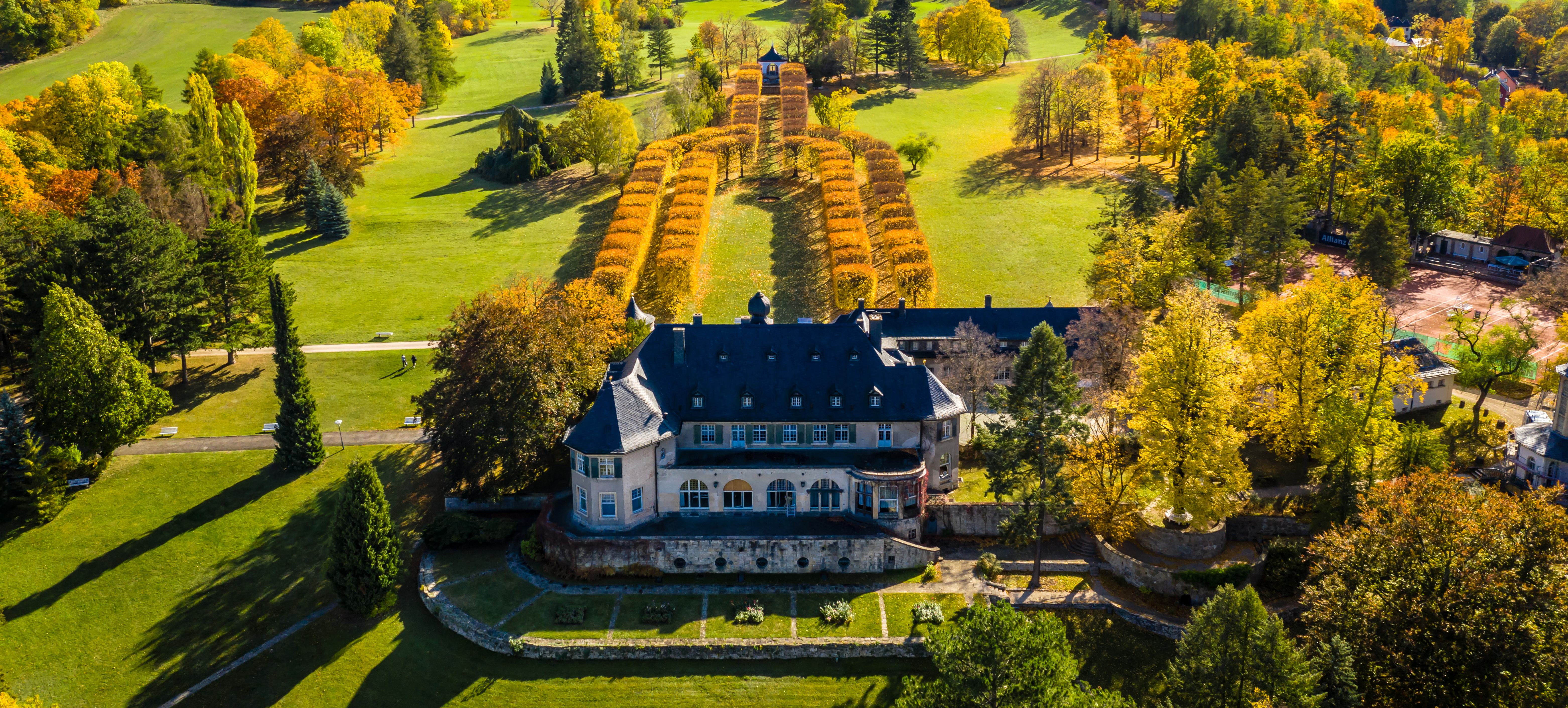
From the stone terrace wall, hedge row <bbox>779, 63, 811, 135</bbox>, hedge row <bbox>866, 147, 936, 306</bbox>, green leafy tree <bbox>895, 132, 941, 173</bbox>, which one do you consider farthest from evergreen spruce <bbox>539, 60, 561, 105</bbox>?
the stone terrace wall

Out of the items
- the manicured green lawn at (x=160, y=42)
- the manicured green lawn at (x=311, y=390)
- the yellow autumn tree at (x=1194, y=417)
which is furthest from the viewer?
the manicured green lawn at (x=160, y=42)

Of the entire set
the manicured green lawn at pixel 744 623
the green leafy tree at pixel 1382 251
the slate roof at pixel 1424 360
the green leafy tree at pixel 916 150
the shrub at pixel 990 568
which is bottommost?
the manicured green lawn at pixel 744 623

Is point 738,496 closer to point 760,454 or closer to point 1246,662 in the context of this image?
point 760,454

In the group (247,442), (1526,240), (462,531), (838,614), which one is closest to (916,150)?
(1526,240)

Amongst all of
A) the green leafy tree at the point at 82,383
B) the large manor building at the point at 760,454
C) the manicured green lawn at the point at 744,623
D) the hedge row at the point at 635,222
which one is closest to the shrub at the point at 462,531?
the large manor building at the point at 760,454

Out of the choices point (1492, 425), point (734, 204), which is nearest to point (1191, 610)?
point (1492, 425)

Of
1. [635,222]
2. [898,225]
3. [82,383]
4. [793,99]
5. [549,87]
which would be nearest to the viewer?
[82,383]

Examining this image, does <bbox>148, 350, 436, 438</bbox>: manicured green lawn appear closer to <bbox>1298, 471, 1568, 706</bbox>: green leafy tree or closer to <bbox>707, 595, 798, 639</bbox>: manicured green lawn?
<bbox>707, 595, 798, 639</bbox>: manicured green lawn

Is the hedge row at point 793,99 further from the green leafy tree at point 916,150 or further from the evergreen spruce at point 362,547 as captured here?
the evergreen spruce at point 362,547
